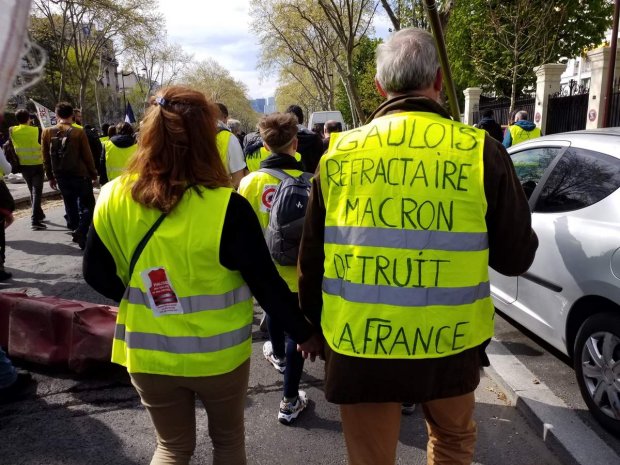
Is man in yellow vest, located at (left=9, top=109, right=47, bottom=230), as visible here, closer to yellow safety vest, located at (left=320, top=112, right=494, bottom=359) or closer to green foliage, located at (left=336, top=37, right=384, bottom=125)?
yellow safety vest, located at (left=320, top=112, right=494, bottom=359)

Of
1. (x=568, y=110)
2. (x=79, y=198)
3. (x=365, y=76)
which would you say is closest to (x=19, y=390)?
(x=79, y=198)

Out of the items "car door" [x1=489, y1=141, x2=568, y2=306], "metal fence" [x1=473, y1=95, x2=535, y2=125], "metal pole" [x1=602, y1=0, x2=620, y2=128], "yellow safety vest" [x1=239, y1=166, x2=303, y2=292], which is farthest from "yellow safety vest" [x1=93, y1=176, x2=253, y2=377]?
"metal fence" [x1=473, y1=95, x2=535, y2=125]

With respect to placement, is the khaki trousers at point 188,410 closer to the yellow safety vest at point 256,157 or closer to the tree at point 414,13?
the yellow safety vest at point 256,157

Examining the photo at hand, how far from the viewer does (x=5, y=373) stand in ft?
10.5

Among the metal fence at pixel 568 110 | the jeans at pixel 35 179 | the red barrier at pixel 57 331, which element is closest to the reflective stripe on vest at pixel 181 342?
the red barrier at pixel 57 331

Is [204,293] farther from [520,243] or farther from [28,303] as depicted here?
[28,303]

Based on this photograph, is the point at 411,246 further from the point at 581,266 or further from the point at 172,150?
the point at 581,266

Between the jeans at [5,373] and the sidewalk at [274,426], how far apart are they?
0.16 meters

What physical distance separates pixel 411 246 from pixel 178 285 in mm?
822

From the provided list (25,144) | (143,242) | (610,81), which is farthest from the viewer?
(610,81)

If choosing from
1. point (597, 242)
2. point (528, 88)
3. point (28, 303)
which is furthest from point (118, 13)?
point (597, 242)

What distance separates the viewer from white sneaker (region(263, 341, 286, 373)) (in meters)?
3.67

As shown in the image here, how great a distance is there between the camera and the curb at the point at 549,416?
2.57m

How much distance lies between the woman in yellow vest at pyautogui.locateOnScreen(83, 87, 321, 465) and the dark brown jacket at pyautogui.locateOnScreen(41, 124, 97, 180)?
584cm
